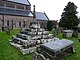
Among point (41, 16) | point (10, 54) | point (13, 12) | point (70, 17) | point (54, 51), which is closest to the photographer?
point (54, 51)

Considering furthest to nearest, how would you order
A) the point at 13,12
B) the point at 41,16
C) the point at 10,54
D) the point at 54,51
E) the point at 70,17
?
the point at 41,16 → the point at 13,12 → the point at 70,17 → the point at 10,54 → the point at 54,51

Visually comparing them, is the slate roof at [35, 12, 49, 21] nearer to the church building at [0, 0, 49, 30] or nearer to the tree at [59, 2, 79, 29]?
the church building at [0, 0, 49, 30]

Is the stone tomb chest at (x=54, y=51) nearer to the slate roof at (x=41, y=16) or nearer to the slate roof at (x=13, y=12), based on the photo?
the slate roof at (x=13, y=12)

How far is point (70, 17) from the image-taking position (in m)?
37.3

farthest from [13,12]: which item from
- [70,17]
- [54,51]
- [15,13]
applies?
[54,51]

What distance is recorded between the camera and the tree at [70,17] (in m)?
36.9

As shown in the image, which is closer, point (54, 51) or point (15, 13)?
point (54, 51)

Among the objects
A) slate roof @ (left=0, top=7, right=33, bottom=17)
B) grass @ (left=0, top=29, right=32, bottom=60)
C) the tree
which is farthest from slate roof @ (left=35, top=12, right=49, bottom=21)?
grass @ (left=0, top=29, right=32, bottom=60)

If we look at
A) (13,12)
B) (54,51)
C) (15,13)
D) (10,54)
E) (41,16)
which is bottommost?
(10,54)

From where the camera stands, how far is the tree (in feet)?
121

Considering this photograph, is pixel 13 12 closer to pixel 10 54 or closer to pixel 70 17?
pixel 70 17

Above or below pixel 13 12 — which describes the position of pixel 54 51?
below

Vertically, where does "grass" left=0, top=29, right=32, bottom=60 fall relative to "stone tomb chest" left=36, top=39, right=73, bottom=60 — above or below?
below

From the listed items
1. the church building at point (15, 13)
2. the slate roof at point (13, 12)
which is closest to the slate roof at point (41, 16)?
the church building at point (15, 13)
